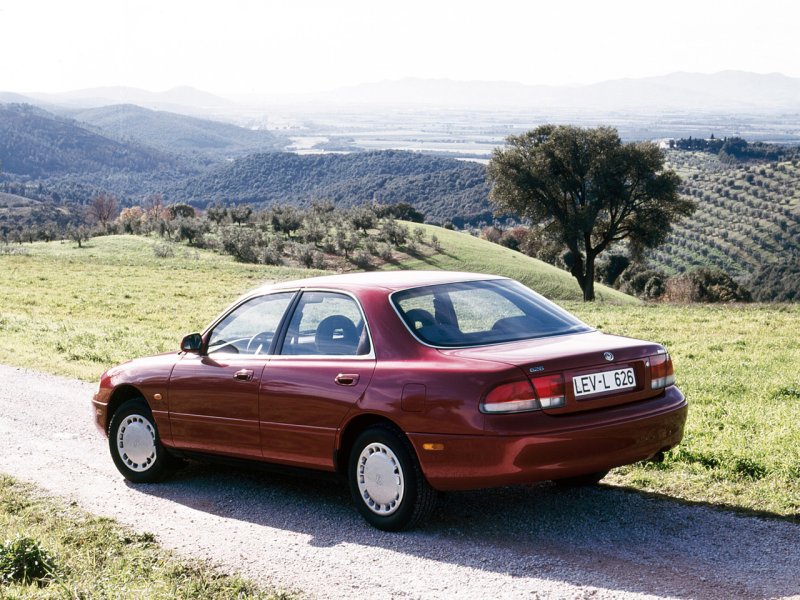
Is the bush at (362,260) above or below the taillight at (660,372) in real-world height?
below

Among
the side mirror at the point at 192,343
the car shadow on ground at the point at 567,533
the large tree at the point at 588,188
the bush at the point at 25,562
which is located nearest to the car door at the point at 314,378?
the car shadow on ground at the point at 567,533

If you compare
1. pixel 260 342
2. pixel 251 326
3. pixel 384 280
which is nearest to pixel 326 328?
pixel 384 280

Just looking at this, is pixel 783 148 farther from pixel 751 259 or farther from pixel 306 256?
pixel 306 256

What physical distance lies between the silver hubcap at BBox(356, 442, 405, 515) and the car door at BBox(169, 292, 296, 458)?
992mm

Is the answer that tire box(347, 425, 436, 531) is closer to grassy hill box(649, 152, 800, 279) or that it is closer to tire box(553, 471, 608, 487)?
tire box(553, 471, 608, 487)

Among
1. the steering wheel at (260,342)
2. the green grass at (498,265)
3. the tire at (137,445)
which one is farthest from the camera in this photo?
the green grass at (498,265)

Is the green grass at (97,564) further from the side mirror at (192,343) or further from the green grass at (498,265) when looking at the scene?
the green grass at (498,265)

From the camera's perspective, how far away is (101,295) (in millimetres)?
28516

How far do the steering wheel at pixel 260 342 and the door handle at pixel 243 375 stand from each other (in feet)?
0.59

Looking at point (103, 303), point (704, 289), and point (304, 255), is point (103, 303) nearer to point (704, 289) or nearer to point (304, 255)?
point (304, 255)

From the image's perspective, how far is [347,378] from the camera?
5.93 meters

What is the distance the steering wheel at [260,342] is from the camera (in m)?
6.70

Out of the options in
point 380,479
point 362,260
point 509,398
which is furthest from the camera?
point 362,260

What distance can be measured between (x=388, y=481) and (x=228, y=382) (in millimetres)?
1610
